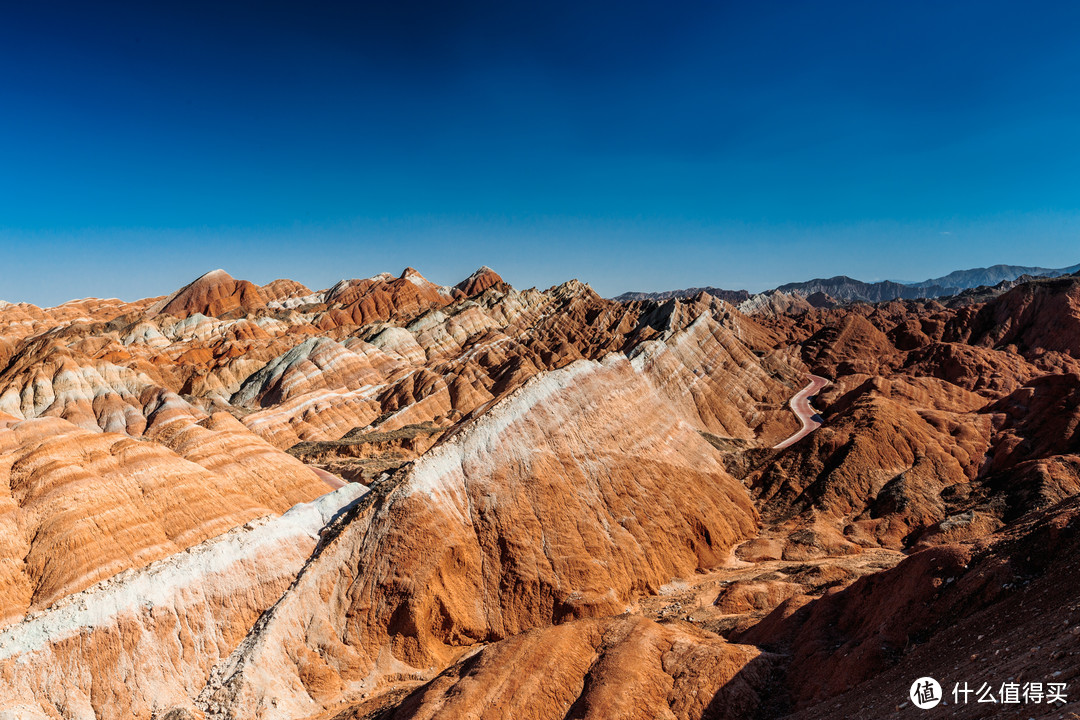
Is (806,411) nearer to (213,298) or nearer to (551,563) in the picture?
(551,563)

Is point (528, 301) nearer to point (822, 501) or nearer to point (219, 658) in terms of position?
point (822, 501)

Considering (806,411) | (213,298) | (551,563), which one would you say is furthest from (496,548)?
(213,298)

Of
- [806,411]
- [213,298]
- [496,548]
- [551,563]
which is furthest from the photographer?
[213,298]

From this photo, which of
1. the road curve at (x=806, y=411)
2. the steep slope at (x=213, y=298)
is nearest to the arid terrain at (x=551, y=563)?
the road curve at (x=806, y=411)

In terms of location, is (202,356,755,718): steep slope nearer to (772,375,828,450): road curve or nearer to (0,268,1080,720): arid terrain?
(0,268,1080,720): arid terrain

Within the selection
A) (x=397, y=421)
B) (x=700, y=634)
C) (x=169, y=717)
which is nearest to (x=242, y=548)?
(x=169, y=717)

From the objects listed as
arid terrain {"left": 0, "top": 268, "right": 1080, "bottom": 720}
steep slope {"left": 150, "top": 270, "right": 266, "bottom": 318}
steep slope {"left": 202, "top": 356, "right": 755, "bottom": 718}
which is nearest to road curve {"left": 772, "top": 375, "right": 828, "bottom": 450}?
arid terrain {"left": 0, "top": 268, "right": 1080, "bottom": 720}
